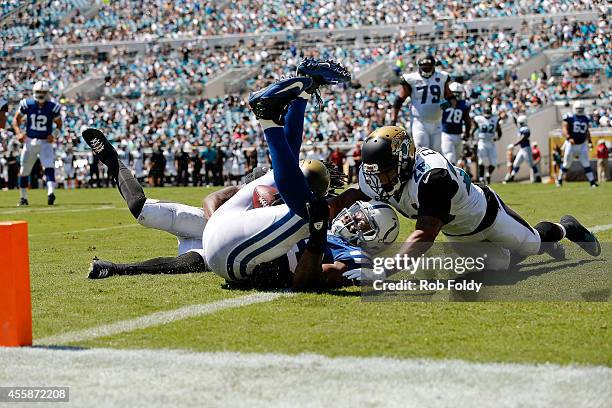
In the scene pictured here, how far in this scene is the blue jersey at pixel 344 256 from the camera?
524 cm

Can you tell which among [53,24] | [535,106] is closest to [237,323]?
[535,106]

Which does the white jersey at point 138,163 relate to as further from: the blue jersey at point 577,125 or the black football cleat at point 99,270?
the black football cleat at point 99,270

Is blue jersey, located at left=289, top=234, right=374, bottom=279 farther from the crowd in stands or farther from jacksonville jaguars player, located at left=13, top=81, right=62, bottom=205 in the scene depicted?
the crowd in stands

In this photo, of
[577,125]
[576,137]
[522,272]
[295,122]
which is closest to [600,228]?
[522,272]

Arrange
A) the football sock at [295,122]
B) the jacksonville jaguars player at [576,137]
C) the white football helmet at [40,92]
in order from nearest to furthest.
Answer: the football sock at [295,122], the white football helmet at [40,92], the jacksonville jaguars player at [576,137]

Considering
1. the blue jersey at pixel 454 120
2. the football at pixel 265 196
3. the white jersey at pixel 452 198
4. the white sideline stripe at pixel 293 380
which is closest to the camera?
the white sideline stripe at pixel 293 380

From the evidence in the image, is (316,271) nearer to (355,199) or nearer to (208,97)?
(355,199)

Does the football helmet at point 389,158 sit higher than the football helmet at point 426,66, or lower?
lower

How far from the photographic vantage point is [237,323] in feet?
13.7

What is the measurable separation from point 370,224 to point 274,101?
844 millimetres

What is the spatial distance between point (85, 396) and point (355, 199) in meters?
2.76

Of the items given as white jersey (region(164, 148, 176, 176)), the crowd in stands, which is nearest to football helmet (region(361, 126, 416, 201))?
white jersey (region(164, 148, 176, 176))

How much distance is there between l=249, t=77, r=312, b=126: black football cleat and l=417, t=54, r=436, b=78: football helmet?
26.1ft

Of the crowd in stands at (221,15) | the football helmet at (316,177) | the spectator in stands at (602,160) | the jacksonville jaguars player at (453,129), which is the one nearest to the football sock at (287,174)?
the football helmet at (316,177)
